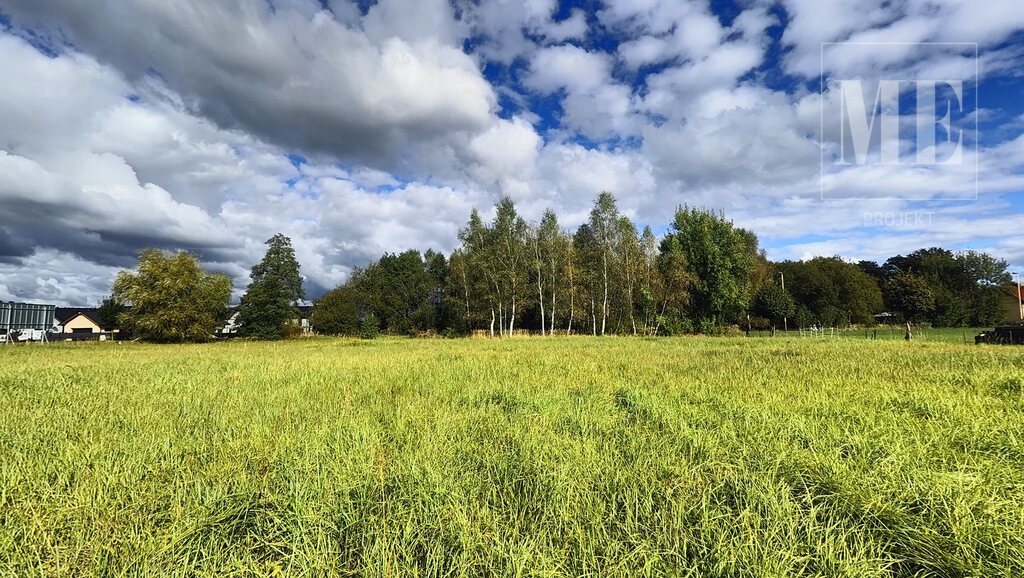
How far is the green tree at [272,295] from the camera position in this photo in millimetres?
54312

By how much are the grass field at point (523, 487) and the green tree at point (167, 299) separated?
43033mm

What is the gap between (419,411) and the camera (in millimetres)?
6609

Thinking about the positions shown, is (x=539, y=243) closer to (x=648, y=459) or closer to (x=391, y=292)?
(x=391, y=292)

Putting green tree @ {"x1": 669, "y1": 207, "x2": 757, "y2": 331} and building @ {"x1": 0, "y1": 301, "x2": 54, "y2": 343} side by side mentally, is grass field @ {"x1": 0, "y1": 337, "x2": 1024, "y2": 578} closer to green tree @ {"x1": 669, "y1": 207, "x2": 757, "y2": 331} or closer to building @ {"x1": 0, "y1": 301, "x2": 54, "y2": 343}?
green tree @ {"x1": 669, "y1": 207, "x2": 757, "y2": 331}

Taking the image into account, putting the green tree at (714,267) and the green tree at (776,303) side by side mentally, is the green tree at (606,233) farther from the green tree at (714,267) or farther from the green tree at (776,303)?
the green tree at (776,303)

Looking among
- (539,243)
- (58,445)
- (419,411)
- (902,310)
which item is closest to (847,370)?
(419,411)

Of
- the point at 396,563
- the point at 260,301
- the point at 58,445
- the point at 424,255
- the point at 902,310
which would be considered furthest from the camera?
the point at 424,255

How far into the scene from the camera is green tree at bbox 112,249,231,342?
41.7m

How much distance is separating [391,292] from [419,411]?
209ft

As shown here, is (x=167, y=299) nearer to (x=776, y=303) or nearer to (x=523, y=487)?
(x=523, y=487)

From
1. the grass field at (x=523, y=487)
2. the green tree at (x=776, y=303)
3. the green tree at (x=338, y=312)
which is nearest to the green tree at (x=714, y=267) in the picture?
the green tree at (x=776, y=303)

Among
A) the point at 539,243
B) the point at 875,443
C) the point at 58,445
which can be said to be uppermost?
the point at 539,243

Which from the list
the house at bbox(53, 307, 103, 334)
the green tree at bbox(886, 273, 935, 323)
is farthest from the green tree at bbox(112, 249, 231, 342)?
the green tree at bbox(886, 273, 935, 323)

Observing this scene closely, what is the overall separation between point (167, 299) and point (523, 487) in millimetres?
52307
